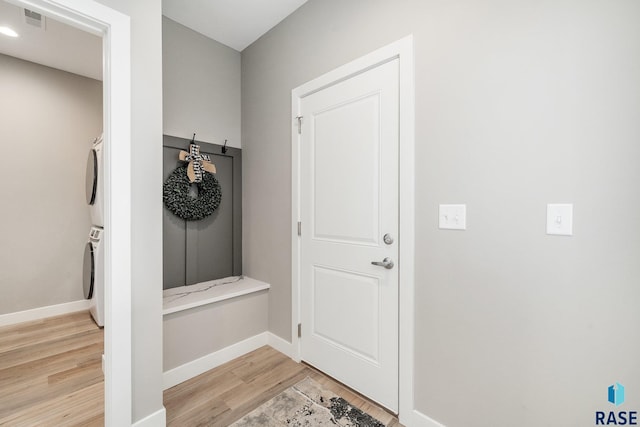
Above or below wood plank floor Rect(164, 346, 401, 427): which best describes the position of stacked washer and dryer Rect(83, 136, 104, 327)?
above

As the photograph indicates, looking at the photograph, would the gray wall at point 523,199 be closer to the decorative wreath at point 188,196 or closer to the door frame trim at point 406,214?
the door frame trim at point 406,214

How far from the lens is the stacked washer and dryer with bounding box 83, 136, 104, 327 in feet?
8.93

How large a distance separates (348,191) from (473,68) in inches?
36.0

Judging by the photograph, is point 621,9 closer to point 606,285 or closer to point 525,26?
point 525,26


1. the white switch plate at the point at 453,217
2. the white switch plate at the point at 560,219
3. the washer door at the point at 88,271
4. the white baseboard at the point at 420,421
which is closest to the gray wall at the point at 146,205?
the white baseboard at the point at 420,421

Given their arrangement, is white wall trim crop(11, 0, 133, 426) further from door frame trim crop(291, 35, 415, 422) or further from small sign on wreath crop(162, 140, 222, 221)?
door frame trim crop(291, 35, 415, 422)

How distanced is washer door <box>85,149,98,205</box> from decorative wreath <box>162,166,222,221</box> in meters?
1.26

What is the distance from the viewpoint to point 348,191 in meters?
1.81

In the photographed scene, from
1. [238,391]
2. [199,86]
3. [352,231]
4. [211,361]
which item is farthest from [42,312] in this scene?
[352,231]

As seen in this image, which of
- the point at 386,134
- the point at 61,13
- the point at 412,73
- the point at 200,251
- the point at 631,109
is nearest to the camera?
the point at 631,109

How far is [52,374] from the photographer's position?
2021mm

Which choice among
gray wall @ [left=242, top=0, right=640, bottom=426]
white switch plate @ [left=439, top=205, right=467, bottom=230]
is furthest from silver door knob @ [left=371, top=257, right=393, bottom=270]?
white switch plate @ [left=439, top=205, right=467, bottom=230]

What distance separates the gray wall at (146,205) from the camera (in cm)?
142

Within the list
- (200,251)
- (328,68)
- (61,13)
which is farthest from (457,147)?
(200,251)
